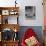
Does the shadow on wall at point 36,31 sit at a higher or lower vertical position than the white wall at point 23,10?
lower

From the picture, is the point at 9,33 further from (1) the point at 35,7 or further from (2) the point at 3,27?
Result: (1) the point at 35,7

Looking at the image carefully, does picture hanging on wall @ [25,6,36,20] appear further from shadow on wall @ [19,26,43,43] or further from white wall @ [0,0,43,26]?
shadow on wall @ [19,26,43,43]

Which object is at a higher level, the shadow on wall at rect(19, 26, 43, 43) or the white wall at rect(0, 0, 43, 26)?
the white wall at rect(0, 0, 43, 26)

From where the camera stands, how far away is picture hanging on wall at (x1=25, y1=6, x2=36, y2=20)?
5.08m

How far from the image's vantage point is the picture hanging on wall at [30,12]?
508cm

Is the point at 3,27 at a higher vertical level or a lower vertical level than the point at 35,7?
lower

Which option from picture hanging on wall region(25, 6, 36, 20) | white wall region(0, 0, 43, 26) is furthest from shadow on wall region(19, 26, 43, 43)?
picture hanging on wall region(25, 6, 36, 20)

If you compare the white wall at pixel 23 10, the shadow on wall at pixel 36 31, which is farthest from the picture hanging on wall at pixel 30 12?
the shadow on wall at pixel 36 31

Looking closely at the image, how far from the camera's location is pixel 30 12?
201 inches

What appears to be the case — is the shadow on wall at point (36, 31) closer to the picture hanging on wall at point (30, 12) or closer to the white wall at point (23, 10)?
the white wall at point (23, 10)

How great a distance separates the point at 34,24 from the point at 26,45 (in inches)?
30.2

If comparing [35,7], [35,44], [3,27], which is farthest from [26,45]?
[35,7]

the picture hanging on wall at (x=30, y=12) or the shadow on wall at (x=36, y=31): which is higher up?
the picture hanging on wall at (x=30, y=12)

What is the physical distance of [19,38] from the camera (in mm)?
5078
